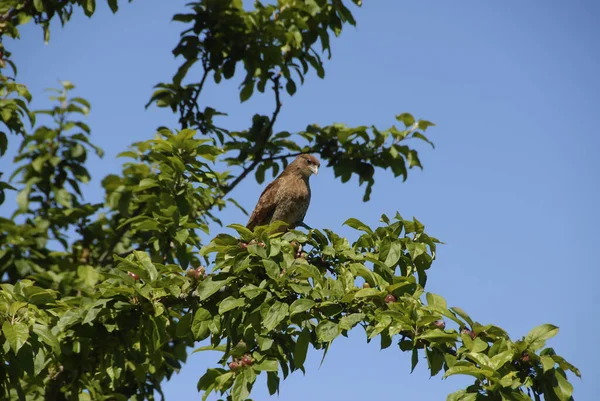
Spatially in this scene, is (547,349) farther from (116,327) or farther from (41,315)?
(41,315)

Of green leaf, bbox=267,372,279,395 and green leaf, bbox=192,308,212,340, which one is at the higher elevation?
green leaf, bbox=192,308,212,340

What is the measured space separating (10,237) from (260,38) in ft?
9.66

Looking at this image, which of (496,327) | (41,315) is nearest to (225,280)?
(41,315)

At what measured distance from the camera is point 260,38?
21.3 ft

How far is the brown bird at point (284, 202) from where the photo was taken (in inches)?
253

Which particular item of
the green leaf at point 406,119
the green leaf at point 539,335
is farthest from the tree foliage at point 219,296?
the green leaf at point 406,119

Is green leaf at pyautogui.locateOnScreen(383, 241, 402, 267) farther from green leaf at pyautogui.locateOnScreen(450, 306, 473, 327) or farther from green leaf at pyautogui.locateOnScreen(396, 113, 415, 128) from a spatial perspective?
green leaf at pyautogui.locateOnScreen(396, 113, 415, 128)

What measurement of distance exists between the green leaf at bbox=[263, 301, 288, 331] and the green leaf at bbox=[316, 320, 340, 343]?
19cm

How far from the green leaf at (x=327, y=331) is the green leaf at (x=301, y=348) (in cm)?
11

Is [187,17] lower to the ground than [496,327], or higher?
higher

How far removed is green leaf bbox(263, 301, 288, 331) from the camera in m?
3.37

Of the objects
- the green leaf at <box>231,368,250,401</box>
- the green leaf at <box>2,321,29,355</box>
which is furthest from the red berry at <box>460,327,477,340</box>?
the green leaf at <box>2,321,29,355</box>

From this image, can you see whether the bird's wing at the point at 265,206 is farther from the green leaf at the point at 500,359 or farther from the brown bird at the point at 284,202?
the green leaf at the point at 500,359

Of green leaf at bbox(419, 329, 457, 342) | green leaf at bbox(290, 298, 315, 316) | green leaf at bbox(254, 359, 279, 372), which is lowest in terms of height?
green leaf at bbox(254, 359, 279, 372)
